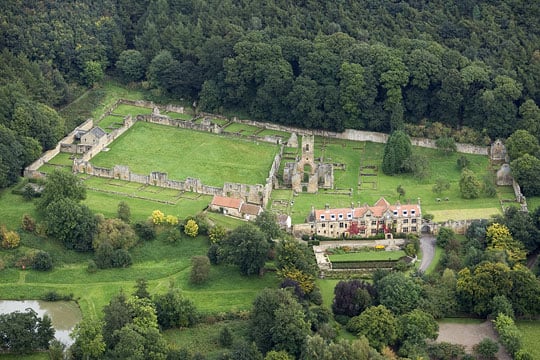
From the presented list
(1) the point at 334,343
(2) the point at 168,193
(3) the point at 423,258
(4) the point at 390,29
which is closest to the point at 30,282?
(2) the point at 168,193

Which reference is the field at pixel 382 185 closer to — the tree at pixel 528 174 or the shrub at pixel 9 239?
the tree at pixel 528 174

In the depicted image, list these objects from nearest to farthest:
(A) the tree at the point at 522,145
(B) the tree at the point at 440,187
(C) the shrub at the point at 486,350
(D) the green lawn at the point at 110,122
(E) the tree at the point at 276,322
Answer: (E) the tree at the point at 276,322 < (C) the shrub at the point at 486,350 < (B) the tree at the point at 440,187 < (A) the tree at the point at 522,145 < (D) the green lawn at the point at 110,122

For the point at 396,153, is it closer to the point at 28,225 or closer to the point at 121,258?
the point at 121,258

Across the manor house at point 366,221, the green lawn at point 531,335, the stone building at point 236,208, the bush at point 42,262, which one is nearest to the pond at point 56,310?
the bush at point 42,262

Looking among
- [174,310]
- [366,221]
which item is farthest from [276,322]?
[366,221]

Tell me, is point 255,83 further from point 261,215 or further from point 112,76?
point 261,215

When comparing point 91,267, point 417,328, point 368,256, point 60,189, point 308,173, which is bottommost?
point 417,328

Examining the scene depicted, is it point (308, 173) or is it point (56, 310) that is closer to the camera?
point (56, 310)
